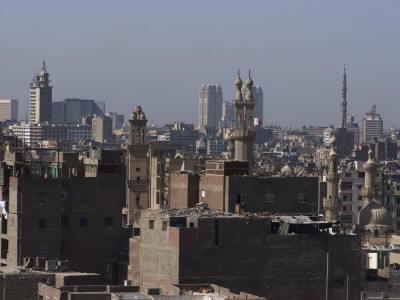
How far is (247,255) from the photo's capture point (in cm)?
4916

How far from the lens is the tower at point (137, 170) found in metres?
84.4

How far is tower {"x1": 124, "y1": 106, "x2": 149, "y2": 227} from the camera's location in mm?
84438

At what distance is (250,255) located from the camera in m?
49.2

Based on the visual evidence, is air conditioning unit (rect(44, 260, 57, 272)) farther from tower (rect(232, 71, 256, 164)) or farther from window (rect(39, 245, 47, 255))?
tower (rect(232, 71, 256, 164))

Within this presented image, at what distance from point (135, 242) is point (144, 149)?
33.3 metres

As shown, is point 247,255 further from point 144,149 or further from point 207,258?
point 144,149

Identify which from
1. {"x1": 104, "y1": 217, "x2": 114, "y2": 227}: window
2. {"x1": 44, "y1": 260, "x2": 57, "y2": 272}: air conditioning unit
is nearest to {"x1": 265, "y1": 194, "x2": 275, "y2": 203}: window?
{"x1": 104, "y1": 217, "x2": 114, "y2": 227}: window

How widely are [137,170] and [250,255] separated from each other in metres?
37.0

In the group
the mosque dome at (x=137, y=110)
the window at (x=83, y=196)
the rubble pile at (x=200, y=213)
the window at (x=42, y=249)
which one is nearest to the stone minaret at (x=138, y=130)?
the mosque dome at (x=137, y=110)

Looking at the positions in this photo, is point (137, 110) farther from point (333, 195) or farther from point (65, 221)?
point (65, 221)

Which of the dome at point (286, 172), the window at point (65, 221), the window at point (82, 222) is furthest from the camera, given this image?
the dome at point (286, 172)

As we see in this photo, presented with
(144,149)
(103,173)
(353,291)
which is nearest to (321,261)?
(353,291)

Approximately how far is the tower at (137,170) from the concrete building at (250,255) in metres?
33.1

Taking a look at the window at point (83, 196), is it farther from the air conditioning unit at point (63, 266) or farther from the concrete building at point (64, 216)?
the air conditioning unit at point (63, 266)
